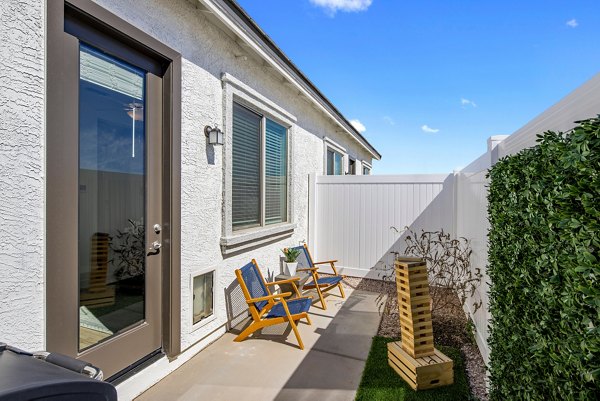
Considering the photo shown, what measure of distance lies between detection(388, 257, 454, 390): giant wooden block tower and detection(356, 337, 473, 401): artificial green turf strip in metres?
0.07

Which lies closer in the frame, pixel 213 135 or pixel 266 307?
pixel 213 135

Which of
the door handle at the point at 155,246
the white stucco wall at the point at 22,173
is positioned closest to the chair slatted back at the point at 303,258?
the door handle at the point at 155,246

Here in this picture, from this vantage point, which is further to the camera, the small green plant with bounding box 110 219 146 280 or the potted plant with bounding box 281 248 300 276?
the potted plant with bounding box 281 248 300 276

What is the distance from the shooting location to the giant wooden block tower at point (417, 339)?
127 inches

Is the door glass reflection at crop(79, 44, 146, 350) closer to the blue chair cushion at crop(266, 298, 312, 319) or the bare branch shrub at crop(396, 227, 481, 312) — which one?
the blue chair cushion at crop(266, 298, 312, 319)

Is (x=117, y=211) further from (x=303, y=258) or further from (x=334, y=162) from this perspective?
(x=334, y=162)

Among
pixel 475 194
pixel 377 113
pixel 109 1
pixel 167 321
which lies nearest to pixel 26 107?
pixel 109 1

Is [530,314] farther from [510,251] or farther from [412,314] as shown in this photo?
[412,314]

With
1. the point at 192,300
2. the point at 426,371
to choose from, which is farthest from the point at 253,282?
the point at 426,371

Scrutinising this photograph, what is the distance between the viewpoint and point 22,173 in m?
2.18

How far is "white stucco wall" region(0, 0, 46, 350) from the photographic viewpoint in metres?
2.09

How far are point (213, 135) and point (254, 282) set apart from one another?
2154 mm

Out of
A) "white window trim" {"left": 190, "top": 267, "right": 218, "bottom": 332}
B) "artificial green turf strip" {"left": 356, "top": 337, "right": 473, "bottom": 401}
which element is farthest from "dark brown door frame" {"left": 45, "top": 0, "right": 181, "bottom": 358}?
"artificial green turf strip" {"left": 356, "top": 337, "right": 473, "bottom": 401}

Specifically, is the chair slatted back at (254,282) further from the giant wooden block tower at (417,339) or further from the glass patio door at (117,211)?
the giant wooden block tower at (417,339)
